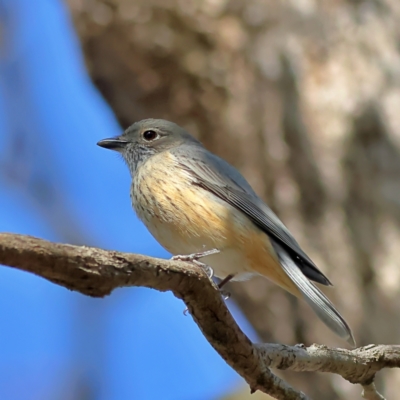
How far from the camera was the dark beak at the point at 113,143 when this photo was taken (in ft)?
17.3

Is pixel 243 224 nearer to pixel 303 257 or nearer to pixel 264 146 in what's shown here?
pixel 303 257

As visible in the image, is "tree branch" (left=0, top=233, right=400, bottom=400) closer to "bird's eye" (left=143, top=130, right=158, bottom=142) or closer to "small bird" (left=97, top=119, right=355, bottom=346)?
"small bird" (left=97, top=119, right=355, bottom=346)

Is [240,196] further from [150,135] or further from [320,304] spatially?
[150,135]

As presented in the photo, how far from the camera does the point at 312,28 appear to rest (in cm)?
589

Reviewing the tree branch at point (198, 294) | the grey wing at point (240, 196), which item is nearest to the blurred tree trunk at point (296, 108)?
the grey wing at point (240, 196)


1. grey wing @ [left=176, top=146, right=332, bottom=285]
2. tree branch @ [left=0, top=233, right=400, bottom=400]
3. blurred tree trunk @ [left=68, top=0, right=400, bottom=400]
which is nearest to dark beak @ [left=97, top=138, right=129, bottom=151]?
grey wing @ [left=176, top=146, right=332, bottom=285]

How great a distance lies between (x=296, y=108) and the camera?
5.80 metres

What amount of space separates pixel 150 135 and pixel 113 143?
31cm

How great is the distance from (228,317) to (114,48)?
4.73 m

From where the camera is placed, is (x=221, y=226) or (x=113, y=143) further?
(x=113, y=143)

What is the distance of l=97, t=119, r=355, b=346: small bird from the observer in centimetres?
396

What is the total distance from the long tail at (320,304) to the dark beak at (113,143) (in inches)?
72.6

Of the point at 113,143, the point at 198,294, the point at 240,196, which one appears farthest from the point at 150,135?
the point at 198,294

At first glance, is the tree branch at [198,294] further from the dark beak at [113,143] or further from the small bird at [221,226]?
the dark beak at [113,143]
